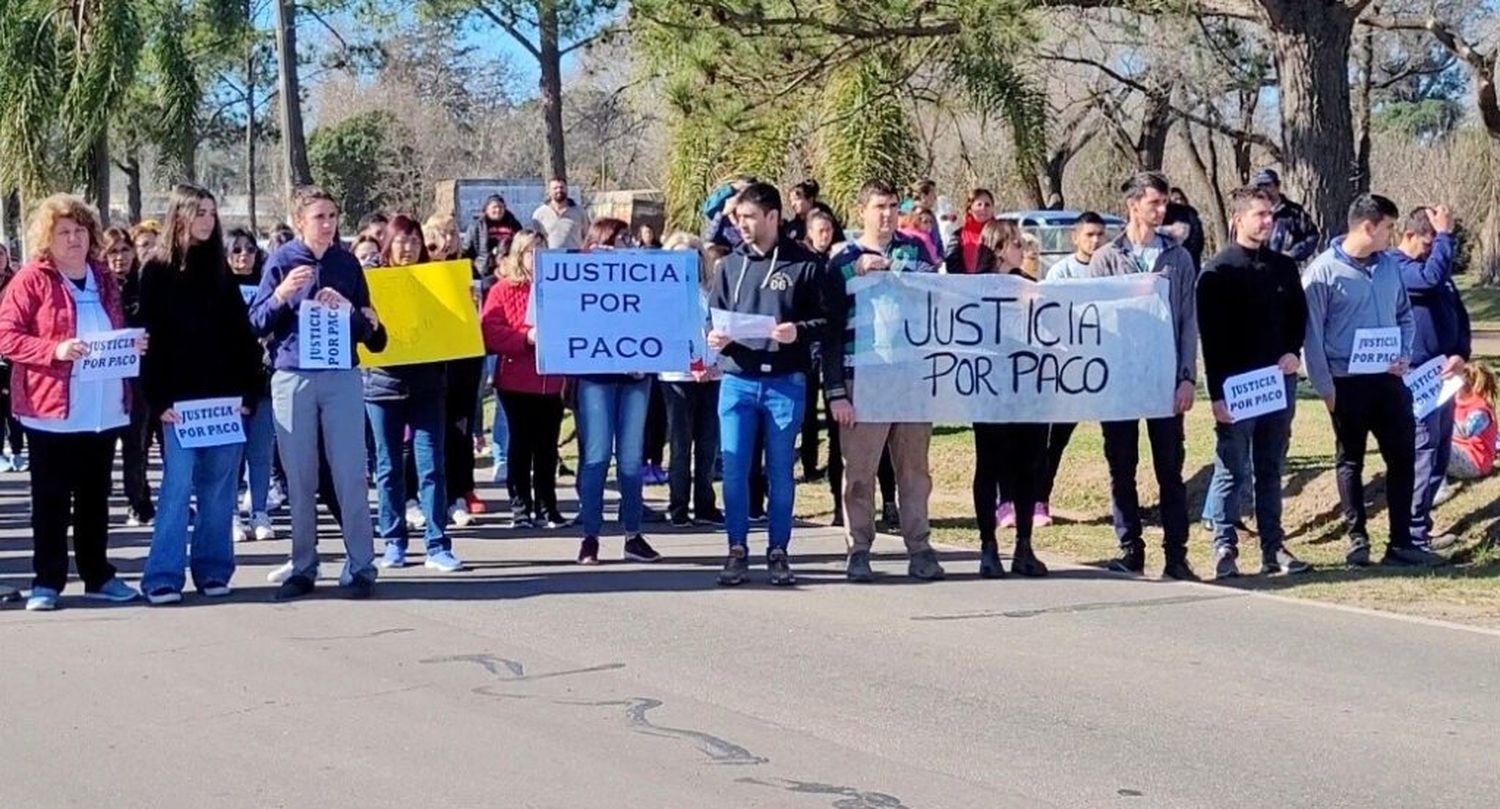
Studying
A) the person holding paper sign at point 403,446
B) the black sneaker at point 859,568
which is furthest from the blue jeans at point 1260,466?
the person holding paper sign at point 403,446

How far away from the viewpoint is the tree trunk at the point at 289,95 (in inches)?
960

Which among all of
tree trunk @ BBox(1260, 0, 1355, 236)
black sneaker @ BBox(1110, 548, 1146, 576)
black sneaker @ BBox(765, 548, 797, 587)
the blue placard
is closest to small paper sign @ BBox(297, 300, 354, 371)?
the blue placard

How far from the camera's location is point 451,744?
23.7 feet

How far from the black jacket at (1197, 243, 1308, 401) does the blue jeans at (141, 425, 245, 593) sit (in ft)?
16.8

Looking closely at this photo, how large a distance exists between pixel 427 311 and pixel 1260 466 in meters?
4.83

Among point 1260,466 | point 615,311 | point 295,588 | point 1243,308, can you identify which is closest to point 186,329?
point 295,588

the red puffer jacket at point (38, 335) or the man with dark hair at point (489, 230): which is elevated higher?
the man with dark hair at point (489, 230)

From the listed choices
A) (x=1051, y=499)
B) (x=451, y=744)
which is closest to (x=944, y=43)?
(x=1051, y=499)

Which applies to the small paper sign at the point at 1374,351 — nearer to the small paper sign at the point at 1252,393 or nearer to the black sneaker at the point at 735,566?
the small paper sign at the point at 1252,393

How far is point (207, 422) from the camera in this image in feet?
33.3

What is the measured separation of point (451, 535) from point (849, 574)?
3.37 m

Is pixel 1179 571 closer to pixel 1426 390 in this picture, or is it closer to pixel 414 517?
pixel 1426 390

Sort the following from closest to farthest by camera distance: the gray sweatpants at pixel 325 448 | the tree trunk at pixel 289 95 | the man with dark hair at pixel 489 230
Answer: the gray sweatpants at pixel 325 448, the man with dark hair at pixel 489 230, the tree trunk at pixel 289 95

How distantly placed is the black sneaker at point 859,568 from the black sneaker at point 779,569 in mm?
357
